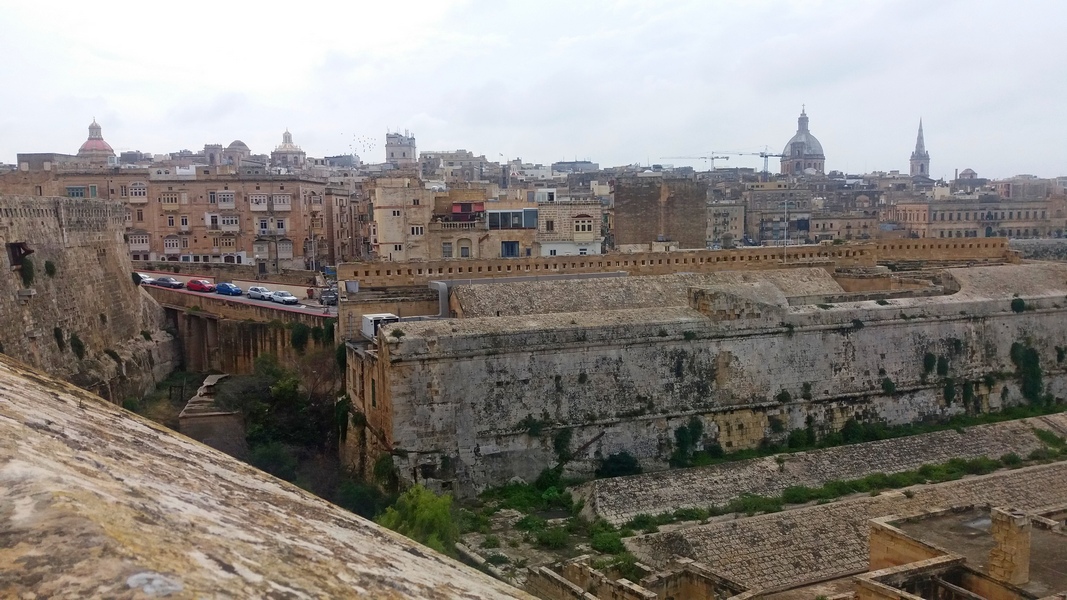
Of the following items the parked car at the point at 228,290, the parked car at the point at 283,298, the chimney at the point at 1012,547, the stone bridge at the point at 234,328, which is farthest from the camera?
the parked car at the point at 228,290

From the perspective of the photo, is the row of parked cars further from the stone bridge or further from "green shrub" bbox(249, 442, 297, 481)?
"green shrub" bbox(249, 442, 297, 481)

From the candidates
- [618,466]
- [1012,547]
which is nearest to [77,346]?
[618,466]

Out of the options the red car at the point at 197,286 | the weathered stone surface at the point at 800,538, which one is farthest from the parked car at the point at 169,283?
the weathered stone surface at the point at 800,538

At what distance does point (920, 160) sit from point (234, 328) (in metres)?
165

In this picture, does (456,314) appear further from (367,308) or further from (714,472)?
(714,472)

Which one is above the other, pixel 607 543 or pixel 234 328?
pixel 234 328

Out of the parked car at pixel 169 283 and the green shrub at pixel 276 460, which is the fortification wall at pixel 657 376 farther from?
the parked car at pixel 169 283

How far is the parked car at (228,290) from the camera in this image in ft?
108

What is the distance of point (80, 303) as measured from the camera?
25.6m

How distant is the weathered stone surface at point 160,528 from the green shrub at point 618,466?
15316 millimetres

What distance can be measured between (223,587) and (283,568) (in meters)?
0.39

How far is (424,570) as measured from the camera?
383 centimetres

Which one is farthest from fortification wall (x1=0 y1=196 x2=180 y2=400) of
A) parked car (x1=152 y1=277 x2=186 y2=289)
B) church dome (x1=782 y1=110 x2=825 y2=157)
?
church dome (x1=782 y1=110 x2=825 y2=157)

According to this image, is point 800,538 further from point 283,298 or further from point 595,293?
point 283,298
